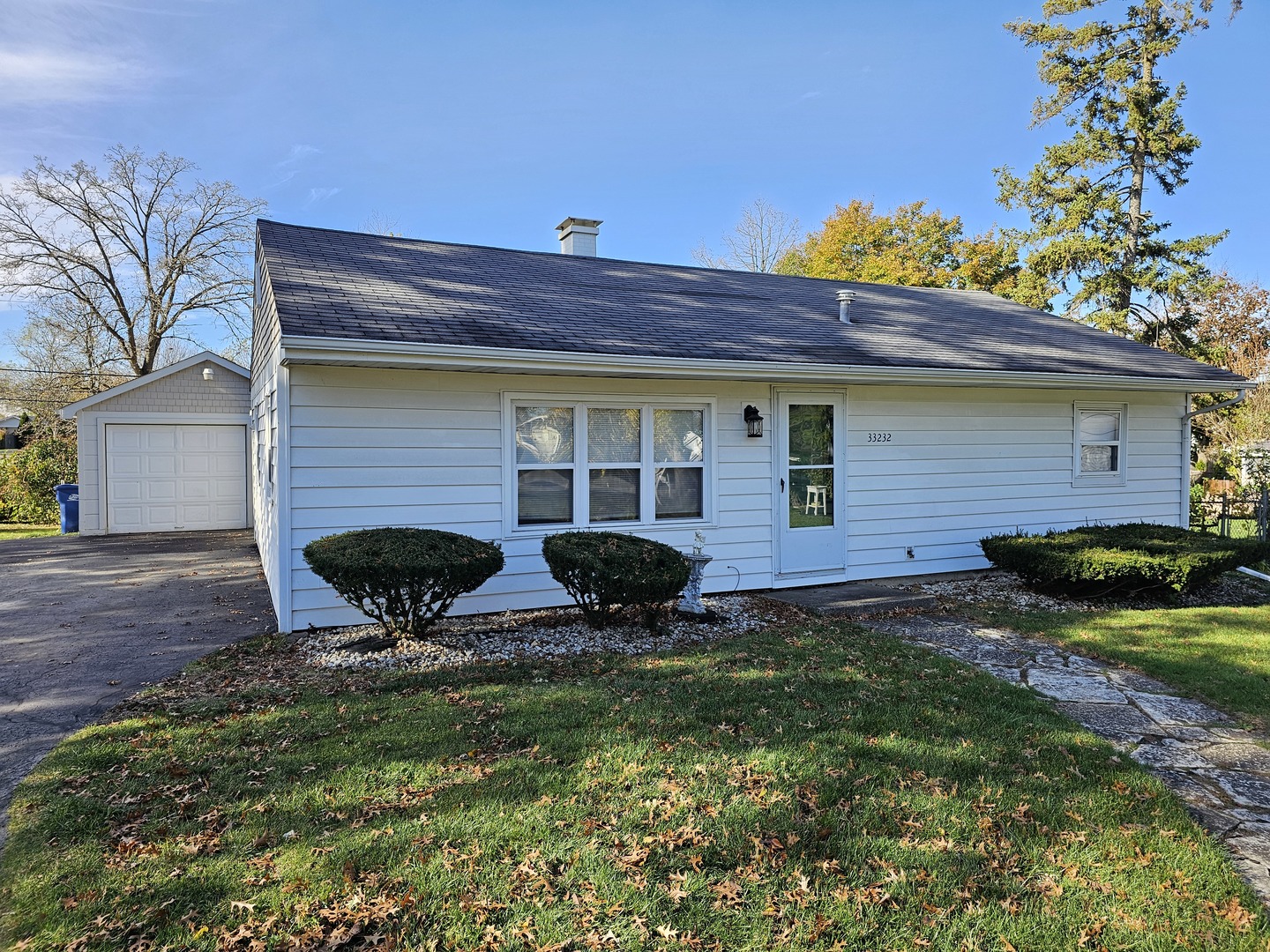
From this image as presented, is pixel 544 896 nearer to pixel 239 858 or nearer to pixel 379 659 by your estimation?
pixel 239 858

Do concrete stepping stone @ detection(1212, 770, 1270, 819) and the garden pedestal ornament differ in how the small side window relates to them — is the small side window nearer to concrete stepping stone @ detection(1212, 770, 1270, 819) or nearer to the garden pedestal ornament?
the garden pedestal ornament

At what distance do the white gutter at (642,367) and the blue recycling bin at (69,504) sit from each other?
1294cm

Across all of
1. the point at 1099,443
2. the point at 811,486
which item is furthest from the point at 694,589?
the point at 1099,443

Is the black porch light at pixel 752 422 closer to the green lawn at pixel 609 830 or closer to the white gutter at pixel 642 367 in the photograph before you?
the white gutter at pixel 642 367

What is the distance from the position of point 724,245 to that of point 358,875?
30.4 meters

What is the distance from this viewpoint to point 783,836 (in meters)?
3.00

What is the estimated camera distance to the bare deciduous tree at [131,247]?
20.6 meters

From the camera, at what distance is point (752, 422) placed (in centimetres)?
787

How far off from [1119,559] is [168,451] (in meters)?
16.2

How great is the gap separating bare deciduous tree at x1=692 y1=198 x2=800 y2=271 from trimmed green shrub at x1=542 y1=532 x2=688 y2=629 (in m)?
25.1

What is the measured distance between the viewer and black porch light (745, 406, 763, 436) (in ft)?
25.8

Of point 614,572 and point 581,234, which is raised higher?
point 581,234

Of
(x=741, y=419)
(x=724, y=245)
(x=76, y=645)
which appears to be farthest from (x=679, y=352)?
(x=724, y=245)

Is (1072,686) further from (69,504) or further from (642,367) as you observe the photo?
(69,504)
